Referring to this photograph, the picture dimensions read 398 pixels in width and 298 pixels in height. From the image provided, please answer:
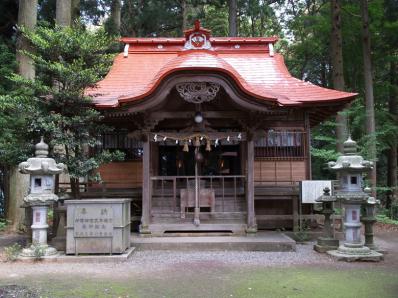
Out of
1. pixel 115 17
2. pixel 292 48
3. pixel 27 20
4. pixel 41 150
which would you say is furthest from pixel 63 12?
pixel 292 48

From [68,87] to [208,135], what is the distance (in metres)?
3.59

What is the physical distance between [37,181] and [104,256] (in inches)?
85.5

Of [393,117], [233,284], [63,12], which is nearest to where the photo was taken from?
[233,284]

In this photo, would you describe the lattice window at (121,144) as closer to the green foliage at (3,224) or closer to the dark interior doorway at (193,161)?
the dark interior doorway at (193,161)

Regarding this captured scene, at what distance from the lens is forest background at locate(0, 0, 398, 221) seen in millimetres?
10070

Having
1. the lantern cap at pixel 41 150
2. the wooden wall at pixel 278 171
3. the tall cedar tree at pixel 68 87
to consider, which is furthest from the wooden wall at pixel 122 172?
the lantern cap at pixel 41 150

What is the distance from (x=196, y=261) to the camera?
8289 millimetres

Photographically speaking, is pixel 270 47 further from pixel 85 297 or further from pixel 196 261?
pixel 85 297

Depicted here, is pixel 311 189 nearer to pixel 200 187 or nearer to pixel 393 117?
pixel 200 187

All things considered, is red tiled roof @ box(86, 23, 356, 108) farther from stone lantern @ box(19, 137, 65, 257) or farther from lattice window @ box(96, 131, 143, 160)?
stone lantern @ box(19, 137, 65, 257)

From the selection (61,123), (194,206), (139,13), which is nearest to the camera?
(61,123)

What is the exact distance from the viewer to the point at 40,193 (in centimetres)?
875

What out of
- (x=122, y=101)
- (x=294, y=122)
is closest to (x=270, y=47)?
(x=294, y=122)

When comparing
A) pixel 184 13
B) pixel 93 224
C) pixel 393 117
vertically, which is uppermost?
pixel 184 13
